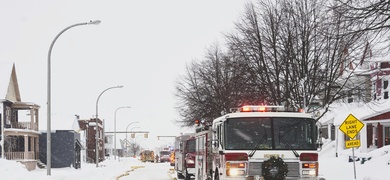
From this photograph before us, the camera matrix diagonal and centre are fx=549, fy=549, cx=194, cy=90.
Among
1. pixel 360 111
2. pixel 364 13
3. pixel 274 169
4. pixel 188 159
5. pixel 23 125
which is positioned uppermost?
pixel 364 13

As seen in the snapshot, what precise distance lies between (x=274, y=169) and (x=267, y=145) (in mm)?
773

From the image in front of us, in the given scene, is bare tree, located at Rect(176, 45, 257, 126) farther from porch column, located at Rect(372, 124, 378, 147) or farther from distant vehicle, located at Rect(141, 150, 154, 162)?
distant vehicle, located at Rect(141, 150, 154, 162)

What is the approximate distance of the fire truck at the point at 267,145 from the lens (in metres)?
13.9

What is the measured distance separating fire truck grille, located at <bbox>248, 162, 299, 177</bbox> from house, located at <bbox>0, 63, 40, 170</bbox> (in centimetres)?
3558

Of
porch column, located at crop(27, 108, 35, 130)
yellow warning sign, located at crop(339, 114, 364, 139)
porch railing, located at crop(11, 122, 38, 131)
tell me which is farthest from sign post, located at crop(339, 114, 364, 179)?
porch railing, located at crop(11, 122, 38, 131)

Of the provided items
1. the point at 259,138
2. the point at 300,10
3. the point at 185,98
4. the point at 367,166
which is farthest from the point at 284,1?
the point at 185,98

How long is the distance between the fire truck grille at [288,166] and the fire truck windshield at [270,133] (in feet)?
1.40

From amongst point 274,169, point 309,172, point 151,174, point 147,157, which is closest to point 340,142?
point 151,174

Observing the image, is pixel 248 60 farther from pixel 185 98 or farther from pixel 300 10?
pixel 185 98

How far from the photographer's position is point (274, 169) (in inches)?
539

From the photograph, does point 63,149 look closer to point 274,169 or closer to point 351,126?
point 351,126

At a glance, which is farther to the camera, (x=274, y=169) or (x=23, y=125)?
(x=23, y=125)

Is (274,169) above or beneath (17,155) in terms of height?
above

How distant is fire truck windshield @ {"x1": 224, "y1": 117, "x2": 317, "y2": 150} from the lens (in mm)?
14195
